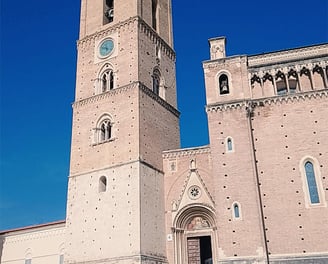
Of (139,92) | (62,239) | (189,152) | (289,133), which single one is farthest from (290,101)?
(62,239)

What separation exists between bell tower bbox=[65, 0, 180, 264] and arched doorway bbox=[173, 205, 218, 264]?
35.5 inches

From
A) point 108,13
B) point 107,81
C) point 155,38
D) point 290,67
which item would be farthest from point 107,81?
point 290,67

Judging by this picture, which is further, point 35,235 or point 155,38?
point 35,235

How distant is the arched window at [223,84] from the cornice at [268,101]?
0.92m

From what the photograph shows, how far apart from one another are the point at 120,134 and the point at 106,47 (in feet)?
19.3

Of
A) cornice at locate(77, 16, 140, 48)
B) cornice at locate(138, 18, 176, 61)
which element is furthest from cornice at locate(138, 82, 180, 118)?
cornice at locate(77, 16, 140, 48)

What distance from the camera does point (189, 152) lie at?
2183 centimetres

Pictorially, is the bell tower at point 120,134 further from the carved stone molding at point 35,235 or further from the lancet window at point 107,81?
the carved stone molding at point 35,235

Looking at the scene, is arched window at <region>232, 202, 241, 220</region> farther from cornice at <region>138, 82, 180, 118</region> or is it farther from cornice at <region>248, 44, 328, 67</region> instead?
cornice at <region>138, 82, 180, 118</region>

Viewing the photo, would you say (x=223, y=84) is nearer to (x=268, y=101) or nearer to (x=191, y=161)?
(x=268, y=101)

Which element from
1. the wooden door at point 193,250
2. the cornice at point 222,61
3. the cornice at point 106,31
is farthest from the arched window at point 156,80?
the wooden door at point 193,250

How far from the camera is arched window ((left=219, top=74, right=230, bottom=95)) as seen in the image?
19.8 m

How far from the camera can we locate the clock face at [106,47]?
940 inches

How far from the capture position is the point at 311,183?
57.1 feet
